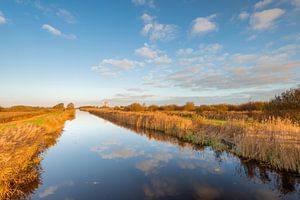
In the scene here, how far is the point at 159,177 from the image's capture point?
10359 millimetres

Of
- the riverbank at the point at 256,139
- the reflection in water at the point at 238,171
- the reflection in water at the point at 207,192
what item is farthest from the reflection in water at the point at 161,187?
Result: the riverbank at the point at 256,139

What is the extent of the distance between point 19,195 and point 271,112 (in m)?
21.4

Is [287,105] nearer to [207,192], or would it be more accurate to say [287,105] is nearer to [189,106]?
[207,192]

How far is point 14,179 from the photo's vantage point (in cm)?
843

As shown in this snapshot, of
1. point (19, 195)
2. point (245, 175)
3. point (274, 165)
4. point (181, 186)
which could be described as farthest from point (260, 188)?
point (19, 195)

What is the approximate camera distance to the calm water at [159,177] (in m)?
8.39

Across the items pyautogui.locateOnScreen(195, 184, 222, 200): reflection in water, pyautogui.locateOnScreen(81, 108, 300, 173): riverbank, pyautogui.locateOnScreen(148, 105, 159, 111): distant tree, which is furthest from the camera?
pyautogui.locateOnScreen(148, 105, 159, 111): distant tree

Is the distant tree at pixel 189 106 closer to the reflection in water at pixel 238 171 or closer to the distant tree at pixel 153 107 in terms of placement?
the distant tree at pixel 153 107

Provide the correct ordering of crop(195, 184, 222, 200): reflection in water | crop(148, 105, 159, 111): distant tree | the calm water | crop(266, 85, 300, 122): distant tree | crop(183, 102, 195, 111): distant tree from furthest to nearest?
crop(148, 105, 159, 111): distant tree
crop(183, 102, 195, 111): distant tree
crop(266, 85, 300, 122): distant tree
the calm water
crop(195, 184, 222, 200): reflection in water

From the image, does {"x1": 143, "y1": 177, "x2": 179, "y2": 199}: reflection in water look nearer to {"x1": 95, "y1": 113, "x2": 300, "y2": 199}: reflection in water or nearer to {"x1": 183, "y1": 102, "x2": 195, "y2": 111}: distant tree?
{"x1": 95, "y1": 113, "x2": 300, "y2": 199}: reflection in water

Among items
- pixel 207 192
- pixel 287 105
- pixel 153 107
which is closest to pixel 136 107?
pixel 153 107

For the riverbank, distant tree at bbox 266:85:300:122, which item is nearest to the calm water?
the riverbank

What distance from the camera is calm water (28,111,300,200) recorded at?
27.5 ft

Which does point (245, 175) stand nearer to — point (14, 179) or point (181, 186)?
point (181, 186)
